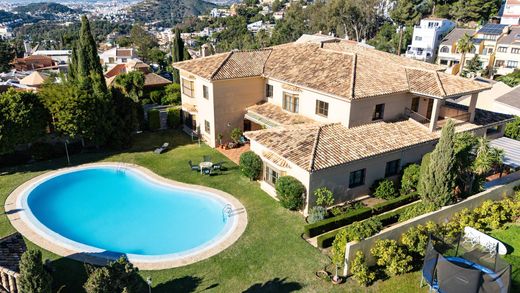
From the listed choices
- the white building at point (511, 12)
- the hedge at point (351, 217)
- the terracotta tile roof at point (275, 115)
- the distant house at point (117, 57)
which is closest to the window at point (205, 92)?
the terracotta tile roof at point (275, 115)

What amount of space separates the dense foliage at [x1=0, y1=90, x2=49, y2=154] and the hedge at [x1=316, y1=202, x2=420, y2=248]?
27.9 meters

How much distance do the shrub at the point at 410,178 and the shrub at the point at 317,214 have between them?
7.68 metres

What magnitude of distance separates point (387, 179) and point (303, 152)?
7677mm

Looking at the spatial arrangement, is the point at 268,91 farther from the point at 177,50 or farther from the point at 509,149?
the point at 177,50

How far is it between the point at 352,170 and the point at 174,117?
26206mm

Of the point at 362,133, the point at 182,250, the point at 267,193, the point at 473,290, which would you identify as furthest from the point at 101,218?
the point at 473,290

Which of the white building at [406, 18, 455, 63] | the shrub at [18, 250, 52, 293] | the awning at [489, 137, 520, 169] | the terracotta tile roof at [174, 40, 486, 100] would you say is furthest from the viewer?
the white building at [406, 18, 455, 63]

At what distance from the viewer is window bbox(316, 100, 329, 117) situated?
111 feet

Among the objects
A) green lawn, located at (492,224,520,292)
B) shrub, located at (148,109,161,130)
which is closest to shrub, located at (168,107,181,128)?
shrub, located at (148,109,161,130)

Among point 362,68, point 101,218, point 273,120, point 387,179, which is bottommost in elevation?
point 101,218

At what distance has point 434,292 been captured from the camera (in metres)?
20.0

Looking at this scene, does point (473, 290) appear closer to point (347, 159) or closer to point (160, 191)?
point (347, 159)

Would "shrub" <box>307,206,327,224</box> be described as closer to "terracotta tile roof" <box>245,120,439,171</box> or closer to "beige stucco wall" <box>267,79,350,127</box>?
"terracotta tile roof" <box>245,120,439,171</box>

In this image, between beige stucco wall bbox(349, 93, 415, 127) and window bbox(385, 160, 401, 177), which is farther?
beige stucco wall bbox(349, 93, 415, 127)
